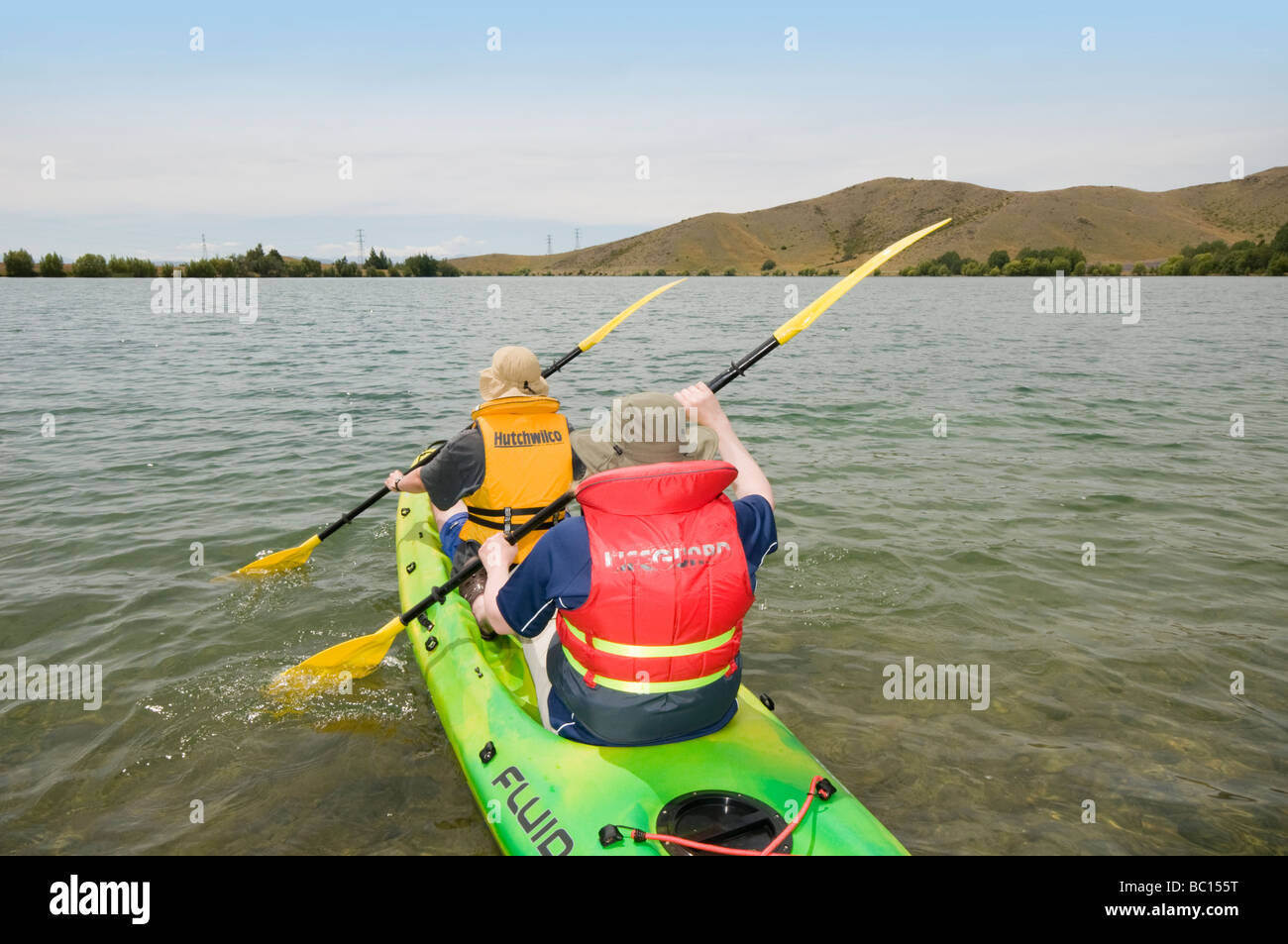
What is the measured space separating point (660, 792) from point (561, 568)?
1076 millimetres

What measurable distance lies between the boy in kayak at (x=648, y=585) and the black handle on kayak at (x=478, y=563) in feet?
4.63

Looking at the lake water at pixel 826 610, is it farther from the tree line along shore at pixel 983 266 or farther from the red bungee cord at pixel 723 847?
the tree line along shore at pixel 983 266

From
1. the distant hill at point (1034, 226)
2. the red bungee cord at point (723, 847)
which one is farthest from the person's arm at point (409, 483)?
the distant hill at point (1034, 226)

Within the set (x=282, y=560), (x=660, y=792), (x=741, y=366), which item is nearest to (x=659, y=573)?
(x=660, y=792)

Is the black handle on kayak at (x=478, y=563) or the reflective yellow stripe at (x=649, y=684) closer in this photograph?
the reflective yellow stripe at (x=649, y=684)

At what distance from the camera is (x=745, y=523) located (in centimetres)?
329

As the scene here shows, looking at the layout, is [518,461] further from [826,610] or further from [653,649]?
[826,610]

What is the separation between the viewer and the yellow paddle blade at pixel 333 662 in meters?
5.56

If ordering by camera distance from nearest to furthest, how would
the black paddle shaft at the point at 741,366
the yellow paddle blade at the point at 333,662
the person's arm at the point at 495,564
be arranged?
1. the person's arm at the point at 495,564
2. the black paddle shaft at the point at 741,366
3. the yellow paddle blade at the point at 333,662

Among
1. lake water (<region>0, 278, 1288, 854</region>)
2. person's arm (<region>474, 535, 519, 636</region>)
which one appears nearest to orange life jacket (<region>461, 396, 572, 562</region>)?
person's arm (<region>474, 535, 519, 636</region>)

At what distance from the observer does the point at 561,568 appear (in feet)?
10.2
